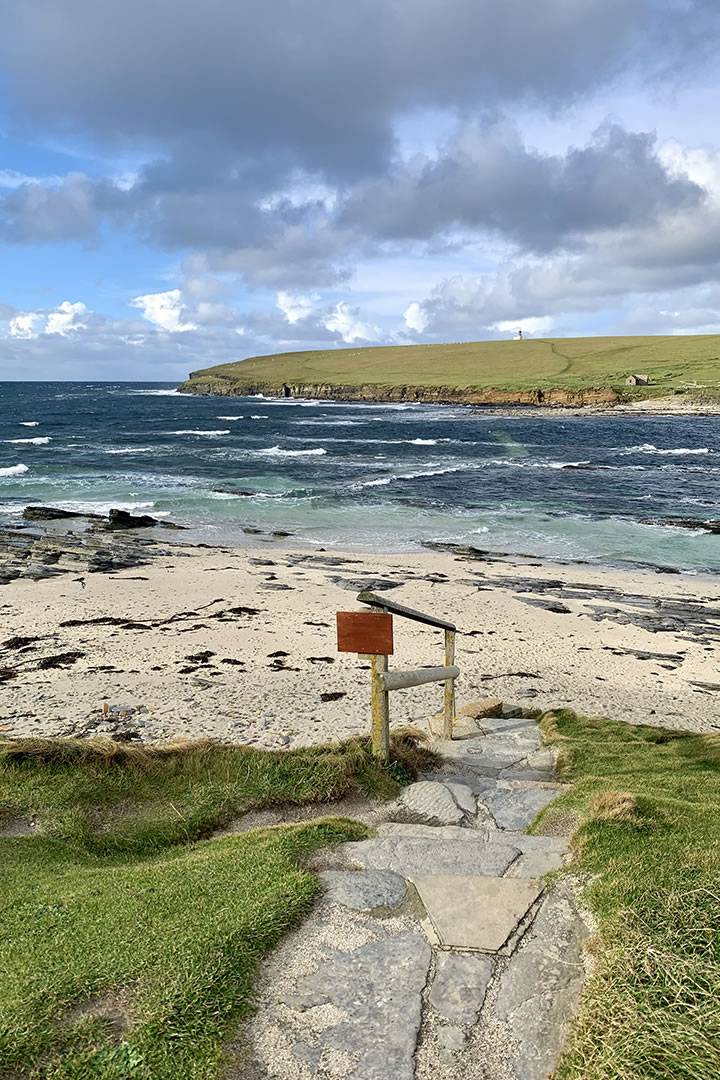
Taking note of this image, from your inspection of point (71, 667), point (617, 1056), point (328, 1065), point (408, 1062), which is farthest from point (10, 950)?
point (71, 667)

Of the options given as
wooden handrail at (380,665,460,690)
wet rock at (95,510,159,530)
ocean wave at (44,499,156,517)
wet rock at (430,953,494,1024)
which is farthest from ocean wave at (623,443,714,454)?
wet rock at (430,953,494,1024)

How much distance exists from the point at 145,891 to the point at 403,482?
3842 cm

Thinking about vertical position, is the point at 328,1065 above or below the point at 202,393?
below

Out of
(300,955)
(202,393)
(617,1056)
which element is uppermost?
(202,393)

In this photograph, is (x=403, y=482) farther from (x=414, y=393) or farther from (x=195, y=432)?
(x=414, y=393)

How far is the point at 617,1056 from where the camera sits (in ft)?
11.0

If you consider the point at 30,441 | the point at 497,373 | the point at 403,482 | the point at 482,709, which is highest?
the point at 497,373

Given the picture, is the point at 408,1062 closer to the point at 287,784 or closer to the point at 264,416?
the point at 287,784

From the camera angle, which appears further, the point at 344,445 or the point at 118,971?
the point at 344,445

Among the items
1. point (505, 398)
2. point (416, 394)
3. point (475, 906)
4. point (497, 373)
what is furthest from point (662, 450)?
point (497, 373)

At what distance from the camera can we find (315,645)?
15164mm

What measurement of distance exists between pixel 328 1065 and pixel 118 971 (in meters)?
1.34

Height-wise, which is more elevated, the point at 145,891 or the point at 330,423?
the point at 330,423

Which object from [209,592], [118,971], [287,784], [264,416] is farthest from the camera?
[264,416]
